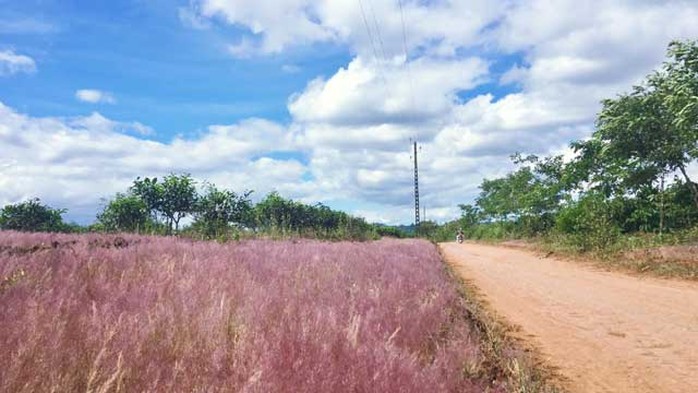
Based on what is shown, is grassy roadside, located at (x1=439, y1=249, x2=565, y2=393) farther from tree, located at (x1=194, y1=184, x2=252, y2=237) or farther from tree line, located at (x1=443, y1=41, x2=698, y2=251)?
tree, located at (x1=194, y1=184, x2=252, y2=237)

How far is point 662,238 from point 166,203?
42071mm

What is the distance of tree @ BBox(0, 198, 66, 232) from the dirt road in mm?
40894

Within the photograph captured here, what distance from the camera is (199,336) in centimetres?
325

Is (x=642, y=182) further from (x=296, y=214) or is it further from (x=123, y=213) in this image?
(x=296, y=214)

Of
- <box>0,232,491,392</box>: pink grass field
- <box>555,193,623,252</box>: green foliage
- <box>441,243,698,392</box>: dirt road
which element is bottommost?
<box>441,243,698,392</box>: dirt road

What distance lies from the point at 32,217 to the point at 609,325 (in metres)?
47.6

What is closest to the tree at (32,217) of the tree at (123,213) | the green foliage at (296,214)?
the tree at (123,213)

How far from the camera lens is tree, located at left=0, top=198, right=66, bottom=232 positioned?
42906 mm

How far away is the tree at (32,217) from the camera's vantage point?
4291 centimetres

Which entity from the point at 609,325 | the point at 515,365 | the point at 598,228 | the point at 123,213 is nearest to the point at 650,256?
the point at 598,228

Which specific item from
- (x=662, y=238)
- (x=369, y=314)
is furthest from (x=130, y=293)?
(x=662, y=238)

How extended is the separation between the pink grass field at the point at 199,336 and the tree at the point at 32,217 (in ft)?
142

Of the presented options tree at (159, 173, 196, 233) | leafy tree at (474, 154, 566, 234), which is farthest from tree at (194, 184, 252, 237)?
leafy tree at (474, 154, 566, 234)

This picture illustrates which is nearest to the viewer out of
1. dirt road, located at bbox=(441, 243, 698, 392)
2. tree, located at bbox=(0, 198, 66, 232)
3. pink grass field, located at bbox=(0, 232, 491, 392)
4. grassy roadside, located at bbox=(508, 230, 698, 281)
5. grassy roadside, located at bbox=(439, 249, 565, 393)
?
pink grass field, located at bbox=(0, 232, 491, 392)
